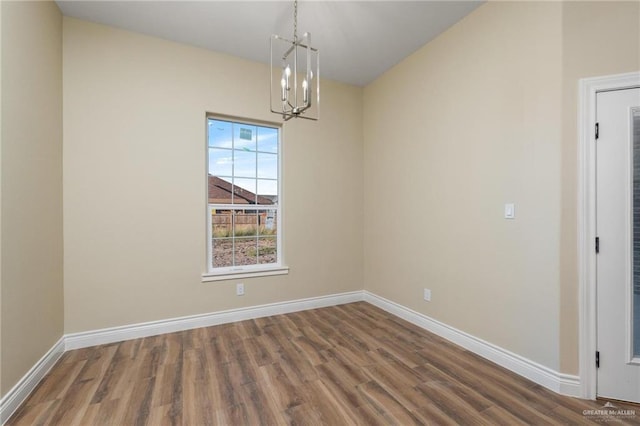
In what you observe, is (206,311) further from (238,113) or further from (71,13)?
(71,13)

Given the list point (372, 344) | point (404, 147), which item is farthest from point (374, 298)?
point (404, 147)

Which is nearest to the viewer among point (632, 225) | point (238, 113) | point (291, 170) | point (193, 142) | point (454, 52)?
point (632, 225)

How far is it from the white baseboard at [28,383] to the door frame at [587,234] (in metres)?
3.71

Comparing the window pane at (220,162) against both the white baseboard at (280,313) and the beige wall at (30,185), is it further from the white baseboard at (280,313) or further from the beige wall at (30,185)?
the white baseboard at (280,313)

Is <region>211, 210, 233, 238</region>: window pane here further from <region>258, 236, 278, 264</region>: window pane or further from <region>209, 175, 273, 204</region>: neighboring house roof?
<region>258, 236, 278, 264</region>: window pane

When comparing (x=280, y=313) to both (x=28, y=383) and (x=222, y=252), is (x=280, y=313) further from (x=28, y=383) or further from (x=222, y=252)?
(x=28, y=383)

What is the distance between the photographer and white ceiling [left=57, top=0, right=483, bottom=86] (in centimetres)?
247

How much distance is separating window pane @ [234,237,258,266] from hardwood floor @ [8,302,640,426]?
2.85 feet

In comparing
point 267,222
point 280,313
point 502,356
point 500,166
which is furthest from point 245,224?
point 502,356

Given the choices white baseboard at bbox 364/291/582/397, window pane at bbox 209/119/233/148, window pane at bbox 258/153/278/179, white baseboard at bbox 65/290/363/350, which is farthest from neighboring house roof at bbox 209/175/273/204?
white baseboard at bbox 364/291/582/397

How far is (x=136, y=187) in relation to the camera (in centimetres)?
284

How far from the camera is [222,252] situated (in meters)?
3.35

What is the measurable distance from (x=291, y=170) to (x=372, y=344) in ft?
7.19

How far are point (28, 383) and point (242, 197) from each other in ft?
7.55
